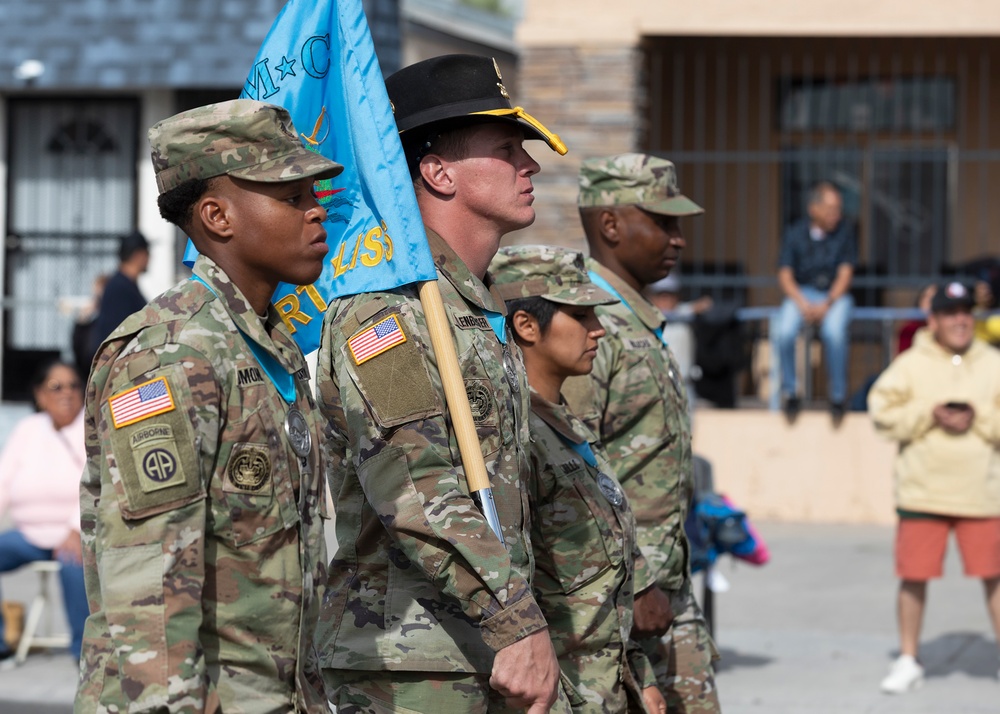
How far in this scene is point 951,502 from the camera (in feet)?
22.6

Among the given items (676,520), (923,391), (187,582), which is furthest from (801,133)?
(187,582)

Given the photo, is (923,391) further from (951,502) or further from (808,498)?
(808,498)

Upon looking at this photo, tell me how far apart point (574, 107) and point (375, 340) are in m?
8.93

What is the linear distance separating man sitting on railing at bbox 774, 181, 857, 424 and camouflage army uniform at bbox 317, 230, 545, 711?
8.31 metres

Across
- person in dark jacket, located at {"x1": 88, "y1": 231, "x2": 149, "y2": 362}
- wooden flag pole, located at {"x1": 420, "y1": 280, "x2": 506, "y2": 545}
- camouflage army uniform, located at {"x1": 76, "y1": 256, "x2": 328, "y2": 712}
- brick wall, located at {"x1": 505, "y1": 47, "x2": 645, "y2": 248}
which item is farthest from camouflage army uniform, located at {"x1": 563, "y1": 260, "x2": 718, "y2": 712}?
brick wall, located at {"x1": 505, "y1": 47, "x2": 645, "y2": 248}

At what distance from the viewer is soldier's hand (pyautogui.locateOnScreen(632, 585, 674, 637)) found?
3955 millimetres

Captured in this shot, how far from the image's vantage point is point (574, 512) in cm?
362

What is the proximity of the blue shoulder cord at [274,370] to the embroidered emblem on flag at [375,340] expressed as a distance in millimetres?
241

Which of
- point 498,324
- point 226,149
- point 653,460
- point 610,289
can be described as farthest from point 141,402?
point 610,289

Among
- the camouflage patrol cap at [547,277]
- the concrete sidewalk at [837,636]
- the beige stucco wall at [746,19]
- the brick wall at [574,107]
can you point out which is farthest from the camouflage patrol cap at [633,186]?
the beige stucco wall at [746,19]

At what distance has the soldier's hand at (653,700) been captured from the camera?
378 centimetres

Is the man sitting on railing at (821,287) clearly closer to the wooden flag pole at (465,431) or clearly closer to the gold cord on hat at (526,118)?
the gold cord on hat at (526,118)

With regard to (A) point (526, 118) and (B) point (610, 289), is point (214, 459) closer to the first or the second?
(A) point (526, 118)

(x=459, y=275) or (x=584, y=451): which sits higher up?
(x=459, y=275)
